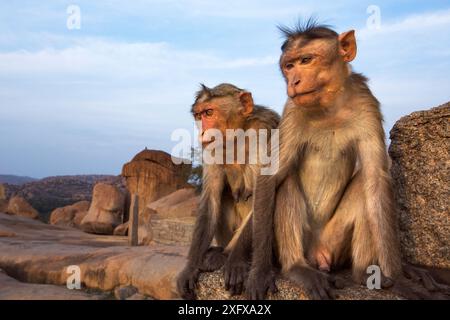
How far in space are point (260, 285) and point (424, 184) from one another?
1.90 m

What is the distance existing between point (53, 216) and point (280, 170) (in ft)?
86.4

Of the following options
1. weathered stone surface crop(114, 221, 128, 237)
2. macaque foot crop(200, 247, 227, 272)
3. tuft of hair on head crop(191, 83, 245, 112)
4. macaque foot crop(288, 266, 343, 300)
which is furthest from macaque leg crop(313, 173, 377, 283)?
weathered stone surface crop(114, 221, 128, 237)

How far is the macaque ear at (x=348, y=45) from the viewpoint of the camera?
4047 mm

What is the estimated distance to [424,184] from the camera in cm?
443

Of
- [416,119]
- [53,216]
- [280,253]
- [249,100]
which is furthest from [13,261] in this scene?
[53,216]

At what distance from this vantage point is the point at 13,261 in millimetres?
11836

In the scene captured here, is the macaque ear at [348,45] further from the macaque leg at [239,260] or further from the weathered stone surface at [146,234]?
the weathered stone surface at [146,234]

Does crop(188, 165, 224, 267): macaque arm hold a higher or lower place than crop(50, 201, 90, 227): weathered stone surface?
higher

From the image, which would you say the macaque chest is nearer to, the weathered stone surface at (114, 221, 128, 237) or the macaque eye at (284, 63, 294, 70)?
the macaque eye at (284, 63, 294, 70)

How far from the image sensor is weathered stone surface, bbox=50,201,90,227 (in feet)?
89.9

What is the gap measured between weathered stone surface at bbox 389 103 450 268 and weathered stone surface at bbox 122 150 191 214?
22.3 metres

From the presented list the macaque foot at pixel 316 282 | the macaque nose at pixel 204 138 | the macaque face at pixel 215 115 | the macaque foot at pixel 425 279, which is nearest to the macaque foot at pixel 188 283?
the macaque foot at pixel 316 282

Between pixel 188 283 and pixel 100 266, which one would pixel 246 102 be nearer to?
pixel 188 283

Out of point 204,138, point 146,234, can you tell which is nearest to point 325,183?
point 204,138
